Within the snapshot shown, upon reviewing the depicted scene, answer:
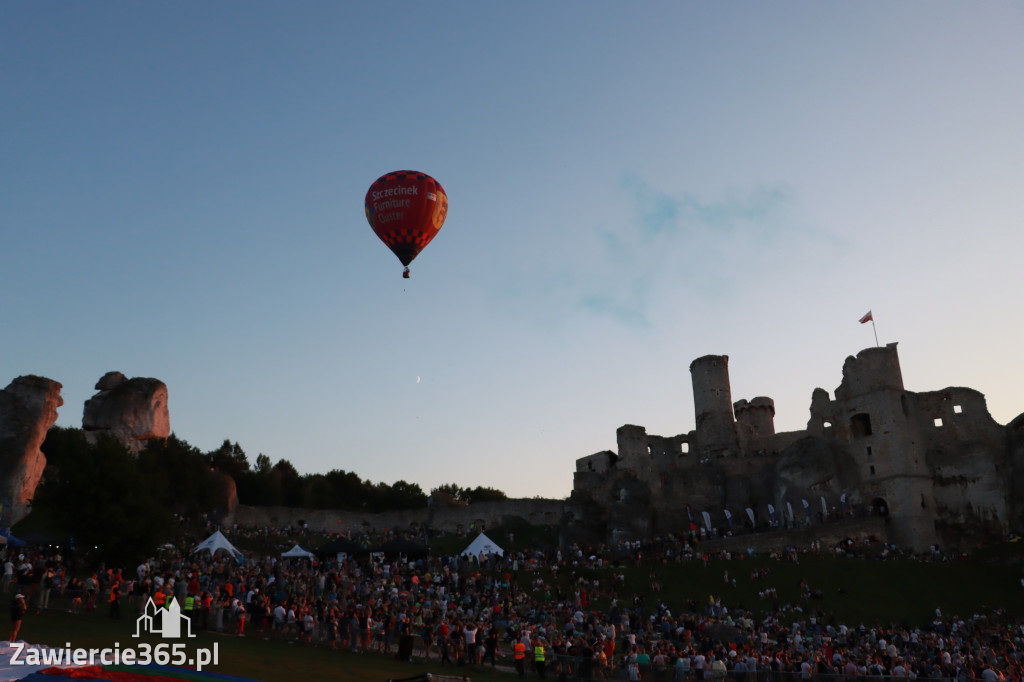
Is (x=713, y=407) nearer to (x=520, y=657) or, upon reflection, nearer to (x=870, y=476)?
(x=870, y=476)

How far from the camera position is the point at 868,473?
55375 millimetres

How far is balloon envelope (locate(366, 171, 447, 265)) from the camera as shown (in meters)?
32.4

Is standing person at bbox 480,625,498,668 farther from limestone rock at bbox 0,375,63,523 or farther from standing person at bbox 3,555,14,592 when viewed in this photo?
limestone rock at bbox 0,375,63,523

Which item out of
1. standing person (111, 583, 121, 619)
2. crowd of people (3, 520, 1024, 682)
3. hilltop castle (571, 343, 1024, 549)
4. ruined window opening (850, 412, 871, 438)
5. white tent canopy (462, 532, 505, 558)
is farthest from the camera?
ruined window opening (850, 412, 871, 438)

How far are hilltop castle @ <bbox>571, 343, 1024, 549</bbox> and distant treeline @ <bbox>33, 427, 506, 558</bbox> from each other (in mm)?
19893

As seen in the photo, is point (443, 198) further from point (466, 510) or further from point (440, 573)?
point (466, 510)

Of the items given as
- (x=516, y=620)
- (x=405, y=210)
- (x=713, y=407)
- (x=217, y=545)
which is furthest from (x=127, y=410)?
(x=713, y=407)

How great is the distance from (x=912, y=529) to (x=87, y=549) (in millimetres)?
46380

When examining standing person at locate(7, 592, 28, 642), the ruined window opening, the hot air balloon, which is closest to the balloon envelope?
the hot air balloon

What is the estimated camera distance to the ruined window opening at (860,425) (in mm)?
57562

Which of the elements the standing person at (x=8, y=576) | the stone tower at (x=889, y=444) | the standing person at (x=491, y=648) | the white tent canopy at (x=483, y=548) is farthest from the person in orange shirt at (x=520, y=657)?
the stone tower at (x=889, y=444)

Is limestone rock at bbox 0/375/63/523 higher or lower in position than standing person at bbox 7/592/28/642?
higher

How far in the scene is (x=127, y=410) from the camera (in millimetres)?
58750

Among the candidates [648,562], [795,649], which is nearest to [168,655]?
[795,649]
